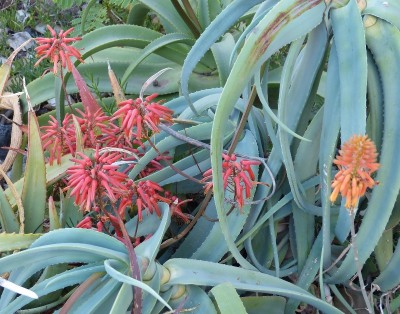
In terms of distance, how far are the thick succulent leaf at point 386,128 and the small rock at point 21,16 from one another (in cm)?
186

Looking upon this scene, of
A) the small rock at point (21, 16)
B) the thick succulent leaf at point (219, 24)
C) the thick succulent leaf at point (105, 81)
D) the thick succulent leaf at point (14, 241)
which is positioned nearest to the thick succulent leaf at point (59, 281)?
the thick succulent leaf at point (14, 241)

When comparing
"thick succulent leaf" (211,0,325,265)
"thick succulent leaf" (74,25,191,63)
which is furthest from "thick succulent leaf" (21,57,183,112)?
"thick succulent leaf" (211,0,325,265)

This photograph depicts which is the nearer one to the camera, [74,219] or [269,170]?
[269,170]

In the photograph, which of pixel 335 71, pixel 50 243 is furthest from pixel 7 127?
pixel 335 71

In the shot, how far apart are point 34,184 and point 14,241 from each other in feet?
0.66

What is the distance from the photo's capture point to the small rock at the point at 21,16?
8.90 feet

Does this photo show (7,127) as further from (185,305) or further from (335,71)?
(335,71)

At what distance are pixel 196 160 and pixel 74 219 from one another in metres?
0.29

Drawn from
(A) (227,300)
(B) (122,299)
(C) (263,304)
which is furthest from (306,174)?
(B) (122,299)

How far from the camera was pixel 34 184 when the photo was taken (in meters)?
1.43

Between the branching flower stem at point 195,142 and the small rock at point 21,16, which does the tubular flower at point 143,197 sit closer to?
the branching flower stem at point 195,142

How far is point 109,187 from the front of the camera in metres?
1.09

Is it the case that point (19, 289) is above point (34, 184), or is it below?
below

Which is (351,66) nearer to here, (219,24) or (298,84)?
(298,84)
